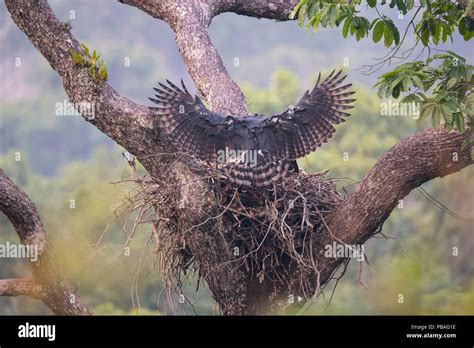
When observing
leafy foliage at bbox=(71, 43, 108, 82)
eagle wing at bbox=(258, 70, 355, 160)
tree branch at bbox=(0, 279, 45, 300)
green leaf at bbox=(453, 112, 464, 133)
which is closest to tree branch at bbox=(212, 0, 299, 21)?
eagle wing at bbox=(258, 70, 355, 160)

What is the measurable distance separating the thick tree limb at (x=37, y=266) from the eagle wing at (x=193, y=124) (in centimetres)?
119

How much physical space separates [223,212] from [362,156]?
15.6 meters

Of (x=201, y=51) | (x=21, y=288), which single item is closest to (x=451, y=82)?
(x=201, y=51)

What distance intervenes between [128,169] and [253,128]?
7528 millimetres

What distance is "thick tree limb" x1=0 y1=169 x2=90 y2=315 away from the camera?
6.43 meters

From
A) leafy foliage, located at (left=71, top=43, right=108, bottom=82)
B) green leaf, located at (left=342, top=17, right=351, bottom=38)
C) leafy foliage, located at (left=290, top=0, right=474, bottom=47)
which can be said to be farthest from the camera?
leafy foliage, located at (left=71, top=43, right=108, bottom=82)

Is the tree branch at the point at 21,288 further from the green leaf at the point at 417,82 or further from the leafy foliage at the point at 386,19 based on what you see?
the green leaf at the point at 417,82

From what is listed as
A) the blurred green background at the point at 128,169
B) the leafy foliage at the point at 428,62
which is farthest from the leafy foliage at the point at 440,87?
the blurred green background at the point at 128,169

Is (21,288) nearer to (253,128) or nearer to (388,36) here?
(253,128)

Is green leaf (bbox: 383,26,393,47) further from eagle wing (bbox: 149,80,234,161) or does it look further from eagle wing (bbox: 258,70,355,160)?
eagle wing (bbox: 149,80,234,161)

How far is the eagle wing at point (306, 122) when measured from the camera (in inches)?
256

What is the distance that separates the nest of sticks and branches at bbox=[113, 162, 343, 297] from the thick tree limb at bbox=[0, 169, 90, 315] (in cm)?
73

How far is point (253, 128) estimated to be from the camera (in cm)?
651
